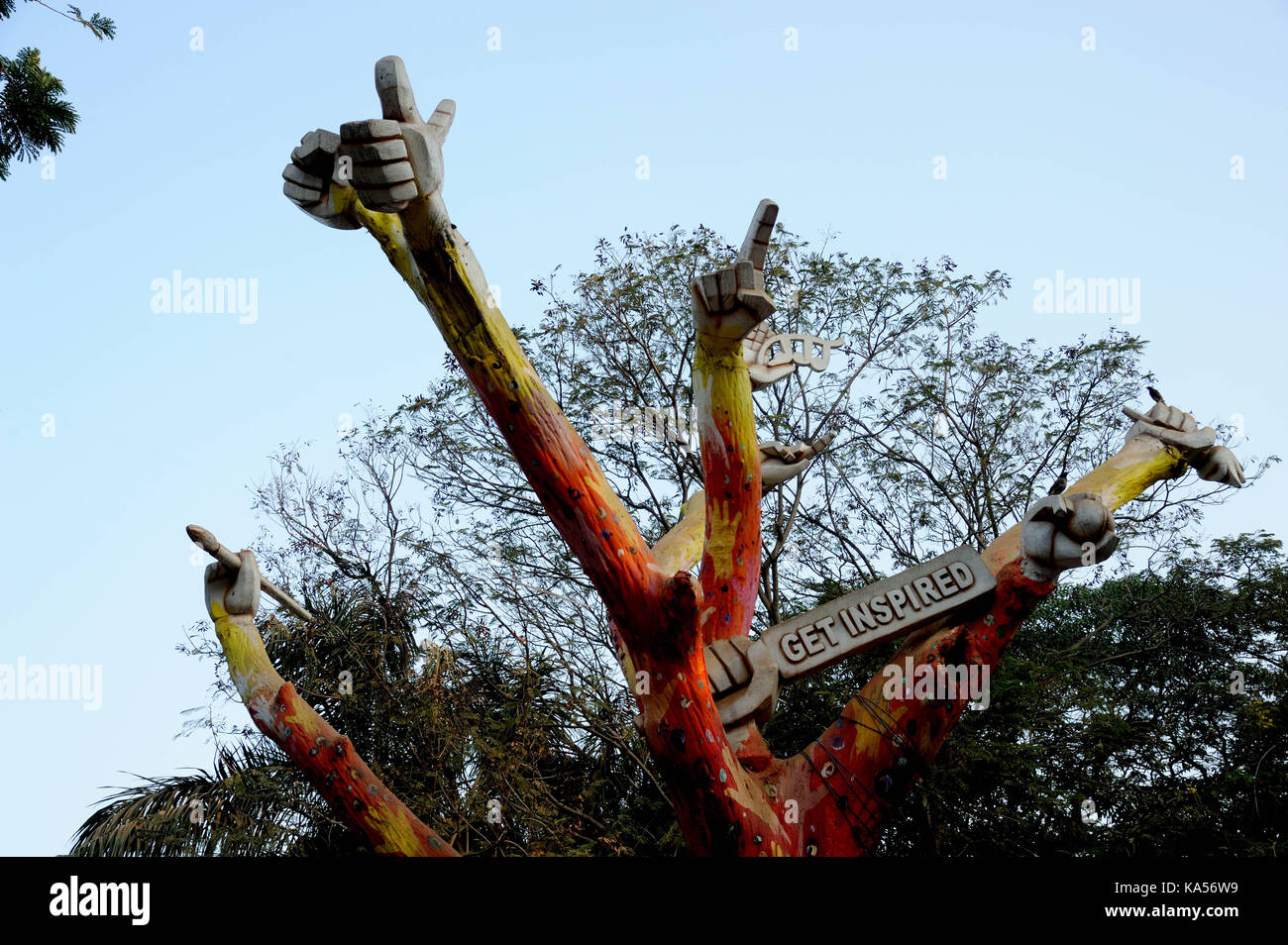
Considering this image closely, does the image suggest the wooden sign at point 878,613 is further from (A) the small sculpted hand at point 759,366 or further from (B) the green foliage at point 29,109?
(B) the green foliage at point 29,109

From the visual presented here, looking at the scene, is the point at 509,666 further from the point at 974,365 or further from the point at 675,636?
the point at 974,365

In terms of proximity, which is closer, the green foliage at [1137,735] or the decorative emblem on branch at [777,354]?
the decorative emblem on branch at [777,354]

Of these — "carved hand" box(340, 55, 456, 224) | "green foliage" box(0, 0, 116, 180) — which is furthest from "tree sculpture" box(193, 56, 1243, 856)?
"green foliage" box(0, 0, 116, 180)

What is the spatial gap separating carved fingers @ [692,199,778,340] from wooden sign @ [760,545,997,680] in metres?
1.51

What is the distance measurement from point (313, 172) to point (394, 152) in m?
1.27

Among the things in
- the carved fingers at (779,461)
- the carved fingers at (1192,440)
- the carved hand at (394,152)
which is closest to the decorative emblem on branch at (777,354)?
the carved fingers at (779,461)

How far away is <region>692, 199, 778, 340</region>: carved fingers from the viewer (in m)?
5.26

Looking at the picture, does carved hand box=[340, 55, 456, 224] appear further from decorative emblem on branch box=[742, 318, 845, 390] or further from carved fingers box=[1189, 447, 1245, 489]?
carved fingers box=[1189, 447, 1245, 489]

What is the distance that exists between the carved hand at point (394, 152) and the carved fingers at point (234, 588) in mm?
3285

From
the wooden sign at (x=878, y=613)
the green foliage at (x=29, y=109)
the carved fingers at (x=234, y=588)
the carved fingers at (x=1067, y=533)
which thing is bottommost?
the wooden sign at (x=878, y=613)

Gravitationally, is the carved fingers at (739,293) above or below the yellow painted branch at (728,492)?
above

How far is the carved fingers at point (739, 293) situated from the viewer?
526 cm
